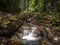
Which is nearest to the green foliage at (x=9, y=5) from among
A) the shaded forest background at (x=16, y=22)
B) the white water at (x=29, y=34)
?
the shaded forest background at (x=16, y=22)

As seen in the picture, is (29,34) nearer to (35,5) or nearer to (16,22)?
(16,22)

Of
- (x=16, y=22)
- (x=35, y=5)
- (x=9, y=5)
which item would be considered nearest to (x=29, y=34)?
(x=16, y=22)

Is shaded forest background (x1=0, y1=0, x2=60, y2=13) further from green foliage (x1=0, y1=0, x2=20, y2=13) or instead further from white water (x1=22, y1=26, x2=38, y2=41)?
white water (x1=22, y1=26, x2=38, y2=41)

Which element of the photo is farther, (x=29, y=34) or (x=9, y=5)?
(x=9, y=5)

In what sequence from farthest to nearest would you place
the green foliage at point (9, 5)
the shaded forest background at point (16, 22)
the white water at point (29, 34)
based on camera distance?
the green foliage at point (9, 5), the white water at point (29, 34), the shaded forest background at point (16, 22)

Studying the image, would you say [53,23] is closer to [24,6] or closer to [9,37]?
[9,37]

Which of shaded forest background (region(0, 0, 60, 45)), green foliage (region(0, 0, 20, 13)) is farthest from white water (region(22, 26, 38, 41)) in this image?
green foliage (region(0, 0, 20, 13))

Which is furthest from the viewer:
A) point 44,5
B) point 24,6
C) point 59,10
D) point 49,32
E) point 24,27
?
point 24,6

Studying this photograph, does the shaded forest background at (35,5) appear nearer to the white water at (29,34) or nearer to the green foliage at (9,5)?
the green foliage at (9,5)

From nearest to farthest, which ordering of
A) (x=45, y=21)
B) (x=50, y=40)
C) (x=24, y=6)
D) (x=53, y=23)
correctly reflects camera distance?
(x=50, y=40), (x=53, y=23), (x=45, y=21), (x=24, y=6)

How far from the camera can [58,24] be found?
13.8 m

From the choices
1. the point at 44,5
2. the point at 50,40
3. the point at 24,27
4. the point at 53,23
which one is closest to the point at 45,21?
the point at 53,23

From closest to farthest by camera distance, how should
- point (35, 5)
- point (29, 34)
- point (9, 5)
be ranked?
point (29, 34) < point (9, 5) < point (35, 5)

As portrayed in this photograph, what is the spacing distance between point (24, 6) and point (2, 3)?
22.7 m
